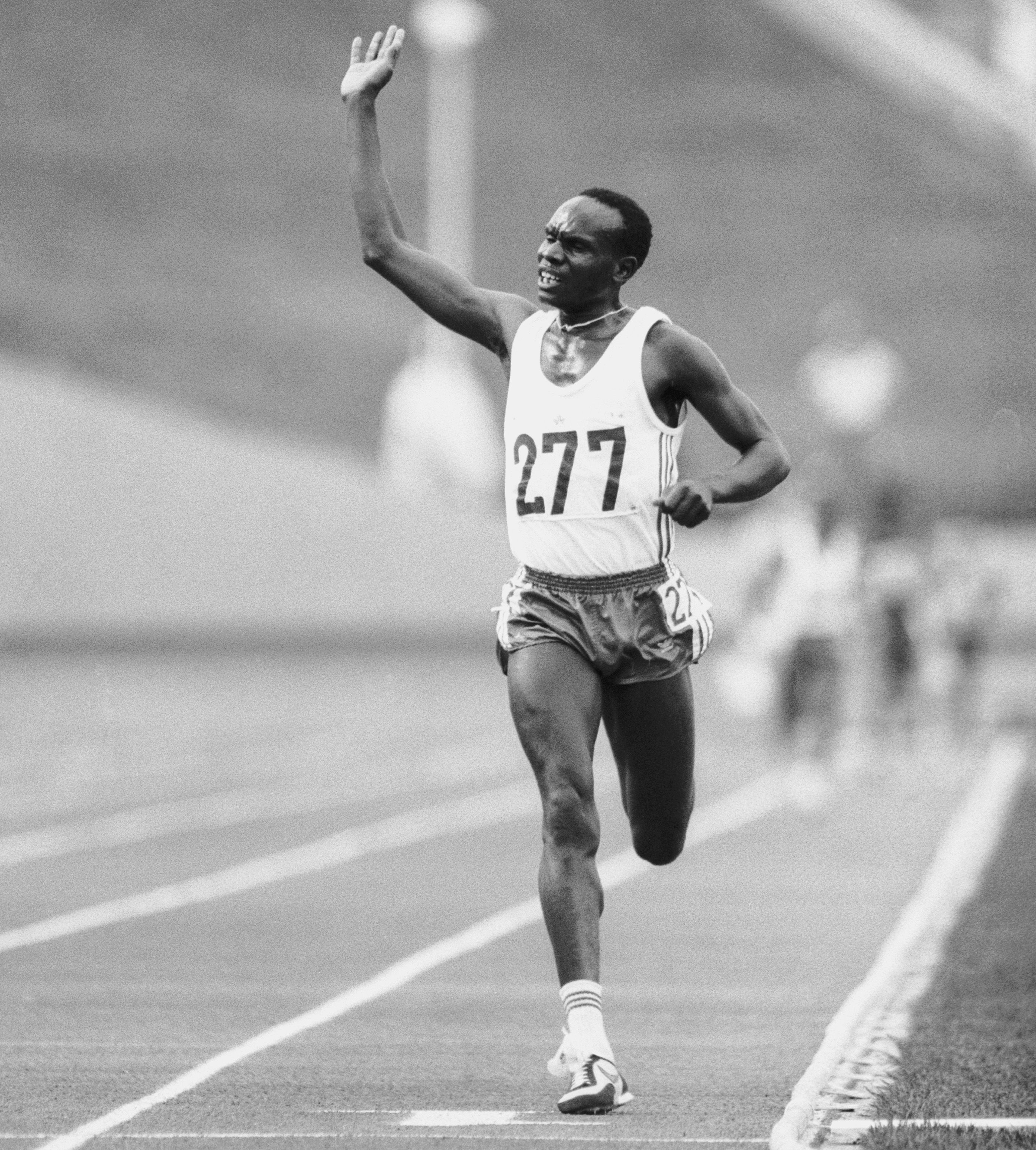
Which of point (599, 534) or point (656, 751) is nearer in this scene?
point (599, 534)

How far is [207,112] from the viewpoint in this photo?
40.2 metres

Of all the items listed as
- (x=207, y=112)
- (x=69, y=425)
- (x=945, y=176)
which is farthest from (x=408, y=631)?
(x=945, y=176)

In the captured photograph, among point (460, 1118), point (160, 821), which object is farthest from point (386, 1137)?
point (160, 821)

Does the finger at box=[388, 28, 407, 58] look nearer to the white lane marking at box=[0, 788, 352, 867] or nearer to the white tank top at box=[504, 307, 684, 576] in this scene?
the white tank top at box=[504, 307, 684, 576]

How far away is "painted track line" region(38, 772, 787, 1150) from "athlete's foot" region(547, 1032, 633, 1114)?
92 cm

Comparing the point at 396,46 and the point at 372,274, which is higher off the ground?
the point at 372,274

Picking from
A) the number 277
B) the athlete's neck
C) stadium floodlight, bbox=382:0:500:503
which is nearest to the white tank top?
the number 277

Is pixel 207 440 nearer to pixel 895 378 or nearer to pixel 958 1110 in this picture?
pixel 895 378

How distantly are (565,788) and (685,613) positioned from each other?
569mm

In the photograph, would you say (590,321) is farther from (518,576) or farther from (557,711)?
(557,711)

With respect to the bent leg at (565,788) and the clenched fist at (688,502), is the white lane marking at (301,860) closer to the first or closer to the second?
the bent leg at (565,788)

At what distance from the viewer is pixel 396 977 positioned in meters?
8.52

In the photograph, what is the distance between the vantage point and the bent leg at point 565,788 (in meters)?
6.07

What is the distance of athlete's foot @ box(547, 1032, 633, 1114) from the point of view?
19.1 ft
